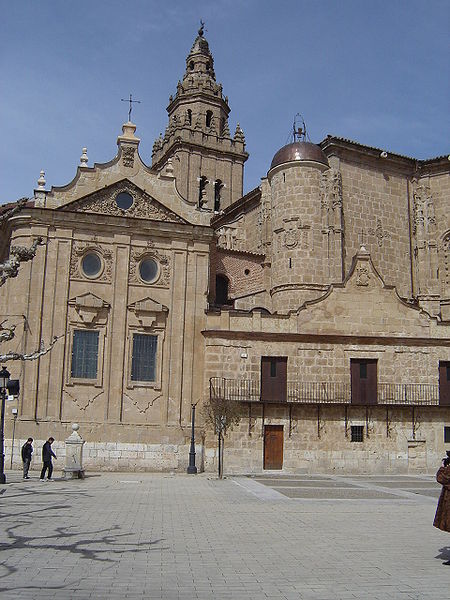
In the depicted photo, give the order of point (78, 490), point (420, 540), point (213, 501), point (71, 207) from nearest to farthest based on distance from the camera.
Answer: point (420, 540)
point (213, 501)
point (78, 490)
point (71, 207)

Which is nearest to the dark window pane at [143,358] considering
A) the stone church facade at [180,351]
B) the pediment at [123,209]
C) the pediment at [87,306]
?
the stone church facade at [180,351]

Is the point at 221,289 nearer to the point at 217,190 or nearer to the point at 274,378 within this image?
the point at 274,378

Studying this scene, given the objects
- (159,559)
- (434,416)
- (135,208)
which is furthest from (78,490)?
(434,416)

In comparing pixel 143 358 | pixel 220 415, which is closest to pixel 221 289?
pixel 143 358

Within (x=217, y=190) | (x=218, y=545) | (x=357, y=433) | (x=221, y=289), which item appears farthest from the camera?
(x=217, y=190)

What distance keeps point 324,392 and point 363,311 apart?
Result: 426cm

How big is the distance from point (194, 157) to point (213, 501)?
40.6 m

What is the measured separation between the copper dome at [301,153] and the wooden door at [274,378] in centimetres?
1232

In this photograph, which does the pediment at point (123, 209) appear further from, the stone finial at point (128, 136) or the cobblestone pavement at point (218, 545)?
the cobblestone pavement at point (218, 545)

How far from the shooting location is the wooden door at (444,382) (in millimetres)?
30594

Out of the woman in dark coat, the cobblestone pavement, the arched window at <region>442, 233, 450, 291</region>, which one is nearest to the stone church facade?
the cobblestone pavement

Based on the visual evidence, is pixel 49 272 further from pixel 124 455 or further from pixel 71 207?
pixel 124 455

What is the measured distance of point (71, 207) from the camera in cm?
2930

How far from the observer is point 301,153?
36.6m
